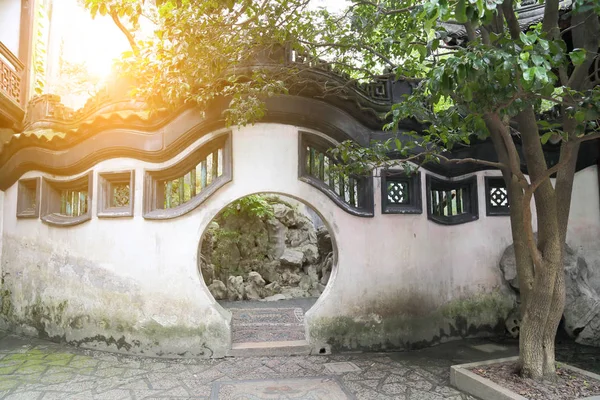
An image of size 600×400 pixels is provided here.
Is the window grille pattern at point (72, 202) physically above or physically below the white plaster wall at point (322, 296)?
above

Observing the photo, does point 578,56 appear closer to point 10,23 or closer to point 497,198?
point 497,198

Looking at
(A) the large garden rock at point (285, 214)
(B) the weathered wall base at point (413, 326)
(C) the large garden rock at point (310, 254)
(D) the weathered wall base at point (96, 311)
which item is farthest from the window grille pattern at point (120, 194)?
(C) the large garden rock at point (310, 254)

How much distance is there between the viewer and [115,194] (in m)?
6.59

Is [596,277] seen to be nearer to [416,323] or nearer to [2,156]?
[416,323]

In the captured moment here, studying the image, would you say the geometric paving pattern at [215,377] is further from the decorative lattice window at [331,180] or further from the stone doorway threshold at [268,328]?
the decorative lattice window at [331,180]

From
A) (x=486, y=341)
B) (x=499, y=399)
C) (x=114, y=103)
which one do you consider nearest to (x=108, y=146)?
(x=114, y=103)

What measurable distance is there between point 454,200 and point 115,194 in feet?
20.1

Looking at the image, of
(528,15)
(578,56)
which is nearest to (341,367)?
(578,56)

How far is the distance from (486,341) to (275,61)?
19.1ft

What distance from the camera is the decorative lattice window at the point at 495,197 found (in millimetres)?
7023

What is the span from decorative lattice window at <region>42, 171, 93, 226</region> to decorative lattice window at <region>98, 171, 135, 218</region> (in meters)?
0.33

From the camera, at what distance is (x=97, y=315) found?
20.0 feet

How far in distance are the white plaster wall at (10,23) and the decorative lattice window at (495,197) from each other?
1022 centimetres

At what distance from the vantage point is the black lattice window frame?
247 inches
